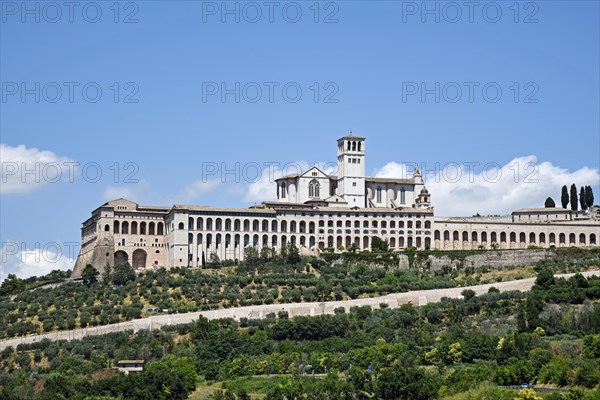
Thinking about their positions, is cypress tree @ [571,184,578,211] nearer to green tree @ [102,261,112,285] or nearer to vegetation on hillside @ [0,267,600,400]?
vegetation on hillside @ [0,267,600,400]

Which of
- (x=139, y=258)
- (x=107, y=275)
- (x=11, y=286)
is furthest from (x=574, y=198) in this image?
(x=11, y=286)

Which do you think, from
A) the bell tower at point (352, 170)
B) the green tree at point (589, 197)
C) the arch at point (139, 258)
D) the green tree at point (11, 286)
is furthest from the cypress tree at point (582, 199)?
the green tree at point (11, 286)

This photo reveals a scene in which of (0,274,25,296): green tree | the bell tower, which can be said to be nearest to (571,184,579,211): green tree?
the bell tower

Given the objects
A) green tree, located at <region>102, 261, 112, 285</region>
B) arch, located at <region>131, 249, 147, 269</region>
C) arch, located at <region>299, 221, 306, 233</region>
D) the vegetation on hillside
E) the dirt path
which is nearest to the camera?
the vegetation on hillside

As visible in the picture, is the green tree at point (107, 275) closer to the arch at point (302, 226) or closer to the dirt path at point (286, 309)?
the dirt path at point (286, 309)

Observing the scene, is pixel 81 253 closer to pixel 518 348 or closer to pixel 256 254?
pixel 256 254

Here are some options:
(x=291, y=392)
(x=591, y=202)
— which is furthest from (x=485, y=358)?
(x=591, y=202)

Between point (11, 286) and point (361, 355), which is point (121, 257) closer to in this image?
point (11, 286)
